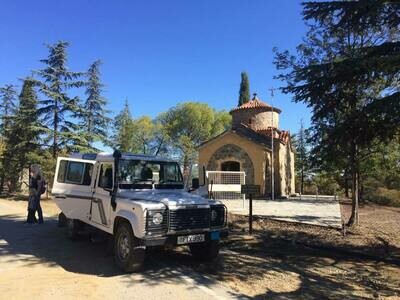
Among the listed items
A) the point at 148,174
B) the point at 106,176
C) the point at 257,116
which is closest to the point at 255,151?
the point at 257,116

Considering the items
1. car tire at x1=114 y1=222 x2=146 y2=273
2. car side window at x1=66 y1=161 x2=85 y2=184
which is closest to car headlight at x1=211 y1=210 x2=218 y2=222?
car tire at x1=114 y1=222 x2=146 y2=273

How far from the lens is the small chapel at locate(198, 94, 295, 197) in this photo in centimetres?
3002

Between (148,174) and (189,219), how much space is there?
185 cm

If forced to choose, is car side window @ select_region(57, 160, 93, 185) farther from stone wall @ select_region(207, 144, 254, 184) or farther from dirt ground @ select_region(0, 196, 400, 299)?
stone wall @ select_region(207, 144, 254, 184)

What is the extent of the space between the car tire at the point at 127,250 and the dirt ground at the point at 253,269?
0.71 feet

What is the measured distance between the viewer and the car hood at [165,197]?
8.02 meters

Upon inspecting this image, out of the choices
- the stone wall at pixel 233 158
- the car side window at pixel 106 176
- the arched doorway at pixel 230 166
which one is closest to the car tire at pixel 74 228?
the car side window at pixel 106 176

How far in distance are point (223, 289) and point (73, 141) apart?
22946mm

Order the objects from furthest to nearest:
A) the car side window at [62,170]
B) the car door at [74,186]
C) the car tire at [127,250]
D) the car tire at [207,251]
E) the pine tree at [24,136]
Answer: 1. the pine tree at [24,136]
2. the car side window at [62,170]
3. the car door at [74,186]
4. the car tire at [207,251]
5. the car tire at [127,250]

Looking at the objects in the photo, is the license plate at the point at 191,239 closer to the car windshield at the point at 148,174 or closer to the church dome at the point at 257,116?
the car windshield at the point at 148,174

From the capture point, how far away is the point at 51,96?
27.2 m

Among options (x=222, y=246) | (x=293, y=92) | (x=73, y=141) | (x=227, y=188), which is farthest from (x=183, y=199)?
(x=73, y=141)

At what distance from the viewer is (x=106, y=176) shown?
30.6ft

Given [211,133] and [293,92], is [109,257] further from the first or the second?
[211,133]
